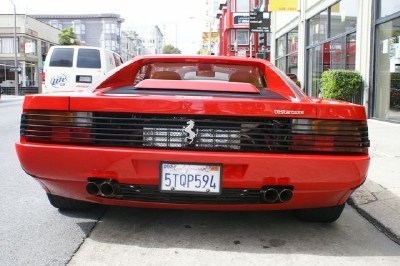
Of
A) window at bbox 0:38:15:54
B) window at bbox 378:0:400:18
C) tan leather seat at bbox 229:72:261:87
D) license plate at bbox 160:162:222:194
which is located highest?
window at bbox 0:38:15:54

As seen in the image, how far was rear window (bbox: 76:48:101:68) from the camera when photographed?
42.1 ft

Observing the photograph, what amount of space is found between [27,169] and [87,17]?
275ft

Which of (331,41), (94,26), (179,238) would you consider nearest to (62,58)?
(331,41)

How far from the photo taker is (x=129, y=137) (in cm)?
287

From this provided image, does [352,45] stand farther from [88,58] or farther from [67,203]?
[67,203]

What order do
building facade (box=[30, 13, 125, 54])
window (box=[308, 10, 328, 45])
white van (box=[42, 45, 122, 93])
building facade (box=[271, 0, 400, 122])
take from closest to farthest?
1. building facade (box=[271, 0, 400, 122])
2. white van (box=[42, 45, 122, 93])
3. window (box=[308, 10, 328, 45])
4. building facade (box=[30, 13, 125, 54])

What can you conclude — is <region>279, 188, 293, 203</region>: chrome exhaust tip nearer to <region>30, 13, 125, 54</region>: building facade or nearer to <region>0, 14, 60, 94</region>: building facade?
<region>0, 14, 60, 94</region>: building facade

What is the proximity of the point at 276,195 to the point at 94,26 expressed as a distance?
83.2m

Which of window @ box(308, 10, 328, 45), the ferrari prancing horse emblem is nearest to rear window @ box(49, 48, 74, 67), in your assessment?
window @ box(308, 10, 328, 45)

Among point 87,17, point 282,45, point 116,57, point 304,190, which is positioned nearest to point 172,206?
point 304,190

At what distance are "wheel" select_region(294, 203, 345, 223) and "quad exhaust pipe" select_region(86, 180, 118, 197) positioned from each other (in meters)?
1.54

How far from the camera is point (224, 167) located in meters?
2.77

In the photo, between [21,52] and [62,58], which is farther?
[21,52]

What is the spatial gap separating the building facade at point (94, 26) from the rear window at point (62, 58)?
6961 cm
